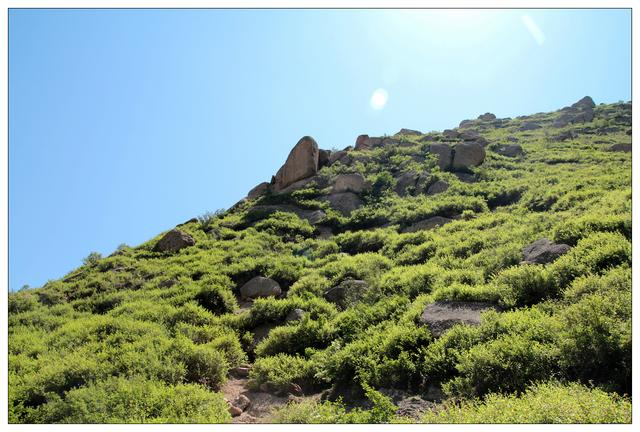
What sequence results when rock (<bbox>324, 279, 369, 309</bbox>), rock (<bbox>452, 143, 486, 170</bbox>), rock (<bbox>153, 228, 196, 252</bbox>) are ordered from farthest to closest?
rock (<bbox>452, 143, 486, 170</bbox>), rock (<bbox>153, 228, 196, 252</bbox>), rock (<bbox>324, 279, 369, 309</bbox>)

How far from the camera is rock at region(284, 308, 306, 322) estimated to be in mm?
13453

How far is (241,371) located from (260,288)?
5685mm

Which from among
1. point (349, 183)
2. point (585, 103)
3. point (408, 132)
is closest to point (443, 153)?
point (349, 183)

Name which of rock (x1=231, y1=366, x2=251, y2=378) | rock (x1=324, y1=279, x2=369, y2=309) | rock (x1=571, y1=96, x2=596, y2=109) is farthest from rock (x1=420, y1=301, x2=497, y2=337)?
rock (x1=571, y1=96, x2=596, y2=109)

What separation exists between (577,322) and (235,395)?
21.8ft

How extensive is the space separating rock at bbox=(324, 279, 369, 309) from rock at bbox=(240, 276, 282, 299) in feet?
7.10

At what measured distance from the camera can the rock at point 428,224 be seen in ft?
72.5

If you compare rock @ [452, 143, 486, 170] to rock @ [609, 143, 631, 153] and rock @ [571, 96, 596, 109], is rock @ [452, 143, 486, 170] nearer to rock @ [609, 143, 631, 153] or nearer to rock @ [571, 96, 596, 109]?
rock @ [609, 143, 631, 153]

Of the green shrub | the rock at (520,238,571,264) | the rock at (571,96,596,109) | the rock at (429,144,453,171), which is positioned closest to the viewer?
the green shrub

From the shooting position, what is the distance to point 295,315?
44.7ft

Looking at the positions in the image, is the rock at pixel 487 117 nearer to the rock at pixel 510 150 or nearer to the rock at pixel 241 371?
the rock at pixel 510 150

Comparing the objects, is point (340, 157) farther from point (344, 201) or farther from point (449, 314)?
point (449, 314)

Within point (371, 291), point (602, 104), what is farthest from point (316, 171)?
point (602, 104)

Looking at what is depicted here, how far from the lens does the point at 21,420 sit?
328 inches
